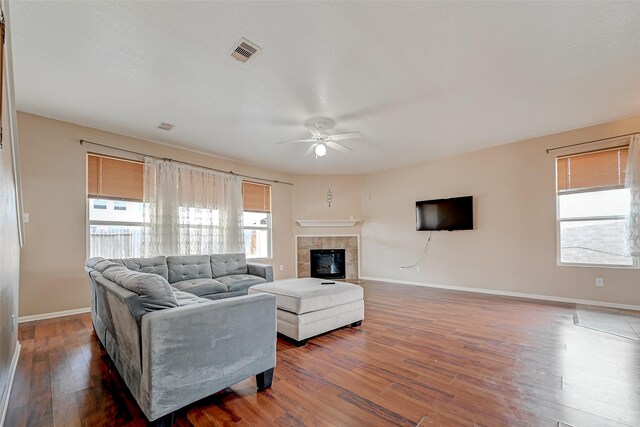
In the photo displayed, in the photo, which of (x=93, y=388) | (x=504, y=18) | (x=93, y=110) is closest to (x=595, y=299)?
(x=504, y=18)

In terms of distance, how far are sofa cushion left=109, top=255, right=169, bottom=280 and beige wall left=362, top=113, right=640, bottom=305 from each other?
4.57m

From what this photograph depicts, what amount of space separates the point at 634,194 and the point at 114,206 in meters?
7.41

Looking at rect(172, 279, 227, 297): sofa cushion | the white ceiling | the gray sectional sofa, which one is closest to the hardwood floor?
the gray sectional sofa

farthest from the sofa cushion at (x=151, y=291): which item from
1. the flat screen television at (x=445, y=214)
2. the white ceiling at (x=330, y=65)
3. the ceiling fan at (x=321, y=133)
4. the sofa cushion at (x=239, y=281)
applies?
the flat screen television at (x=445, y=214)

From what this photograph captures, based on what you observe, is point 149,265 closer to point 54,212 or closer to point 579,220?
point 54,212

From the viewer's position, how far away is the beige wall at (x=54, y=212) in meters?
3.62

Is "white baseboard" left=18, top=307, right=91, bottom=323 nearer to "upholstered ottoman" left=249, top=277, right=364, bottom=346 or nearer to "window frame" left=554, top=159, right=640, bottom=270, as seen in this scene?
"upholstered ottoman" left=249, top=277, right=364, bottom=346

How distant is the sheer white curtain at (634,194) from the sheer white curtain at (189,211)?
6086 millimetres

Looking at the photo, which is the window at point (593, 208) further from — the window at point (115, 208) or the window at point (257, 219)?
the window at point (115, 208)

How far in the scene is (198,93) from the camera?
315 cm

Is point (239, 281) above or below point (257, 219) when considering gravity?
below

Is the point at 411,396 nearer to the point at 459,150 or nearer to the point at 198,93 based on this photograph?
the point at 198,93

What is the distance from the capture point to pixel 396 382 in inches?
81.9

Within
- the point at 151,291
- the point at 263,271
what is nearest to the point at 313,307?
the point at 151,291
